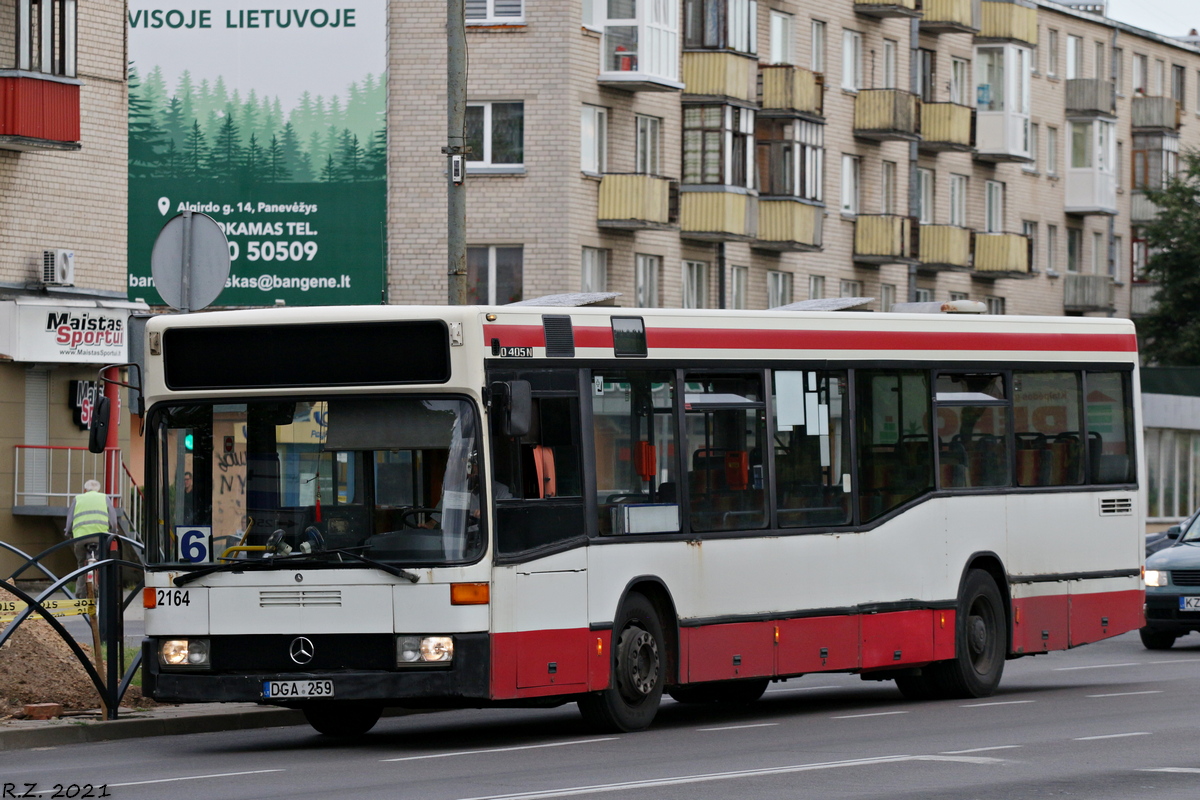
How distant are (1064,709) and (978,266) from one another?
43.5m

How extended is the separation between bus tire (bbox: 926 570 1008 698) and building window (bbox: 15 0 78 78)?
57.7 ft

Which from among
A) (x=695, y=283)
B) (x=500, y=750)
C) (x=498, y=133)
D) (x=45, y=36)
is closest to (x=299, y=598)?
(x=500, y=750)

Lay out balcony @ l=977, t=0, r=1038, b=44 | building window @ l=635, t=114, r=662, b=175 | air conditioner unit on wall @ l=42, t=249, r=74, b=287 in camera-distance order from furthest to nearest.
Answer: balcony @ l=977, t=0, r=1038, b=44 < building window @ l=635, t=114, r=662, b=175 < air conditioner unit on wall @ l=42, t=249, r=74, b=287

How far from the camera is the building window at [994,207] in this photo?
61500 millimetres

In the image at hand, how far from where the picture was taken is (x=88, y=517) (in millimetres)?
27859

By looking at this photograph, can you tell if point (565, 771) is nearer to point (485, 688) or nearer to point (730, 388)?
point (485, 688)

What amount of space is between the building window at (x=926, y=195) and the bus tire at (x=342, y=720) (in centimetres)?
4437

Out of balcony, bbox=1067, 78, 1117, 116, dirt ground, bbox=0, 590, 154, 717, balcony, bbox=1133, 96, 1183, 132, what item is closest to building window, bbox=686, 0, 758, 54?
balcony, bbox=1067, 78, 1117, 116

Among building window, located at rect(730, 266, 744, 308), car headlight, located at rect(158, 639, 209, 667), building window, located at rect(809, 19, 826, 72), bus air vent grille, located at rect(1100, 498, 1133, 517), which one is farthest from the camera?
building window, located at rect(809, 19, 826, 72)

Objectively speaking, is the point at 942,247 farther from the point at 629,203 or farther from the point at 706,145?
the point at 629,203

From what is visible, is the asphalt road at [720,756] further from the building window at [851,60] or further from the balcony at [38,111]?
the building window at [851,60]

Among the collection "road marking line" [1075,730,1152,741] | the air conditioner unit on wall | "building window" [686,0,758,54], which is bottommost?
"road marking line" [1075,730,1152,741]

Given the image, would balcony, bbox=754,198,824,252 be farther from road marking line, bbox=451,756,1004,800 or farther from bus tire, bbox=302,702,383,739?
road marking line, bbox=451,756,1004,800

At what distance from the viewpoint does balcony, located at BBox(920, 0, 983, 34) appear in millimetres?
57062
